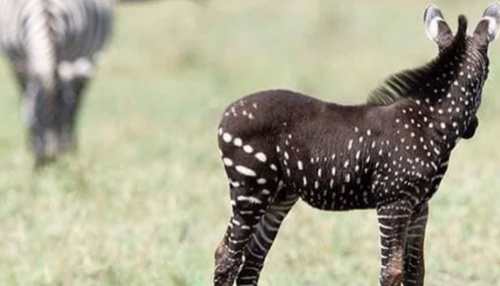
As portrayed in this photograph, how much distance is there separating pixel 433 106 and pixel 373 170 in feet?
1.53

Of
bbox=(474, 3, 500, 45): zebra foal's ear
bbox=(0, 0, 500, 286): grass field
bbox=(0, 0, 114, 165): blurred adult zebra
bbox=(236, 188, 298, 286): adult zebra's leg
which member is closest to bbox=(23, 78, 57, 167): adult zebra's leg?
bbox=(0, 0, 114, 165): blurred adult zebra

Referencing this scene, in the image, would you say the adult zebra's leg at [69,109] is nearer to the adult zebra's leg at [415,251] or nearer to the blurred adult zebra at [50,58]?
the blurred adult zebra at [50,58]

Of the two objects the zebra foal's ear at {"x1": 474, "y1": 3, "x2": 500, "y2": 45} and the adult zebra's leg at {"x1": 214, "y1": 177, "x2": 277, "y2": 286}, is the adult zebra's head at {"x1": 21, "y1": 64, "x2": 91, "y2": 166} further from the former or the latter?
the zebra foal's ear at {"x1": 474, "y1": 3, "x2": 500, "y2": 45}

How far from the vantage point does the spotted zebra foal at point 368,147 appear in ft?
20.0

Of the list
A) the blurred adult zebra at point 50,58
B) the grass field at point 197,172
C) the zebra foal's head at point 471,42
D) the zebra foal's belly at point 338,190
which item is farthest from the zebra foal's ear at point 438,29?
the blurred adult zebra at point 50,58

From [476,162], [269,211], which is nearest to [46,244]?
[269,211]

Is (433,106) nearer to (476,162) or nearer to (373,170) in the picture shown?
(373,170)

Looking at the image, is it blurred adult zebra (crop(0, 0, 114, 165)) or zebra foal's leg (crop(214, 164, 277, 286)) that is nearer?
zebra foal's leg (crop(214, 164, 277, 286))

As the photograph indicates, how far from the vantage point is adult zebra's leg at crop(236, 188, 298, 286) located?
6480 millimetres

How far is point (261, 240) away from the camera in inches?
257

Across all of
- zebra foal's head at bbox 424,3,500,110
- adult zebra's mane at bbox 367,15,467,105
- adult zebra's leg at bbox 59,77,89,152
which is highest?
zebra foal's head at bbox 424,3,500,110

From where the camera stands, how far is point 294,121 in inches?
246

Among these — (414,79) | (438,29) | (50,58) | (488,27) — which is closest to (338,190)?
(414,79)

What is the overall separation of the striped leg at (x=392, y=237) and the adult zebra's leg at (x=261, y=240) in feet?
1.92
